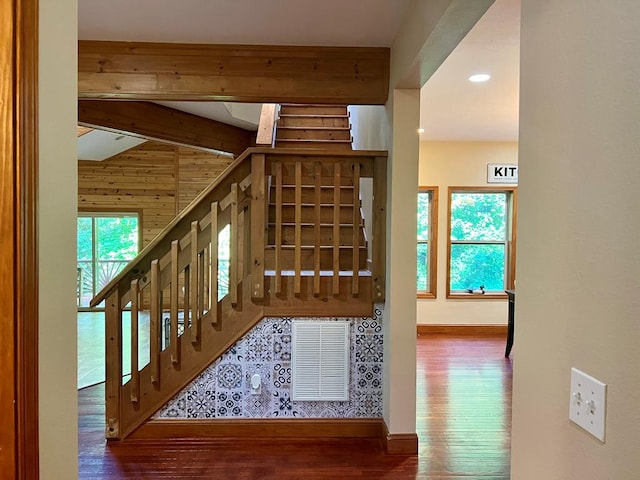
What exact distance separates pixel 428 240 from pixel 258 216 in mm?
3847

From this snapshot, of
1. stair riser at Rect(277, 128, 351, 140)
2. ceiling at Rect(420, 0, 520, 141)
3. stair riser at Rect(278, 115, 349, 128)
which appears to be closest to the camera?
ceiling at Rect(420, 0, 520, 141)

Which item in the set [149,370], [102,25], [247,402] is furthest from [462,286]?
[102,25]

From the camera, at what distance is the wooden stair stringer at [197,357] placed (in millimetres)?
2959

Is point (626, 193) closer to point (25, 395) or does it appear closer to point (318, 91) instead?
point (25, 395)

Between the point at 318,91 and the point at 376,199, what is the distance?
82 cm

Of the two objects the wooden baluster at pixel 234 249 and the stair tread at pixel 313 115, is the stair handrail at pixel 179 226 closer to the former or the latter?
the wooden baluster at pixel 234 249

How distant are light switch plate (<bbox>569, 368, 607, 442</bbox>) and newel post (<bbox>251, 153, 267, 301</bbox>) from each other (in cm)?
220

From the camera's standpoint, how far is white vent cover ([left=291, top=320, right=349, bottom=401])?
300 cm

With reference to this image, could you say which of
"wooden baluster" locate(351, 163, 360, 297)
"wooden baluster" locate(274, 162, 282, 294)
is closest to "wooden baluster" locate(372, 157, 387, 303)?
"wooden baluster" locate(351, 163, 360, 297)

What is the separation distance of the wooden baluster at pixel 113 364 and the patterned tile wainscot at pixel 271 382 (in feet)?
0.91

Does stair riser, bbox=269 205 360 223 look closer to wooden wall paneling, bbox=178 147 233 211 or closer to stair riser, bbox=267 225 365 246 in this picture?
stair riser, bbox=267 225 365 246

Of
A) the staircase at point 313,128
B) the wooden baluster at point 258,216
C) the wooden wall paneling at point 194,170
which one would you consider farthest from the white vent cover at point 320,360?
the wooden wall paneling at point 194,170

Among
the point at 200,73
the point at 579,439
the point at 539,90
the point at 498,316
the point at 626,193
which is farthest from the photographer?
the point at 498,316

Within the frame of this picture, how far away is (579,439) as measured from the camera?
905 mm
